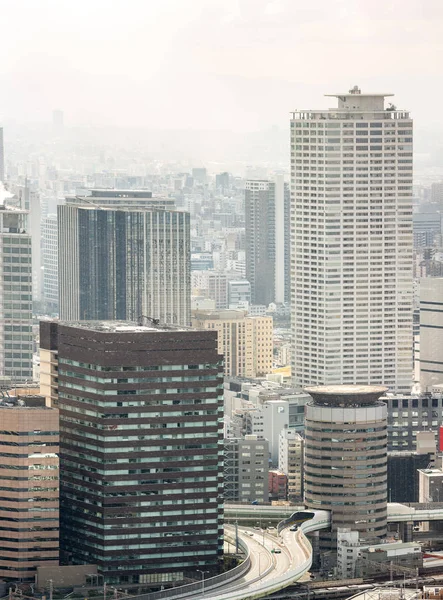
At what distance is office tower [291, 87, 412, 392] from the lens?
9725 cm

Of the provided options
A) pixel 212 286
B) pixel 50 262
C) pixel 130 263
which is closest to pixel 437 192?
pixel 212 286

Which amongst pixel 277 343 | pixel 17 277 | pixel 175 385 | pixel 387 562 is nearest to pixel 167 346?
pixel 175 385

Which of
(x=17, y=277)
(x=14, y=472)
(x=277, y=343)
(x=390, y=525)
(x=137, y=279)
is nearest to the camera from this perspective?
(x=14, y=472)

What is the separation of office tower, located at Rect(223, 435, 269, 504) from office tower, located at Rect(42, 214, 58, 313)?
2531cm

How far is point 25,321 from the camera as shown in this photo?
81438 millimetres

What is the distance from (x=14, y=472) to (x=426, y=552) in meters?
13.9

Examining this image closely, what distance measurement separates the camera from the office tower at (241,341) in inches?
4183

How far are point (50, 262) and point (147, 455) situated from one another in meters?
46.5

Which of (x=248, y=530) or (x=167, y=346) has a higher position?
(x=167, y=346)

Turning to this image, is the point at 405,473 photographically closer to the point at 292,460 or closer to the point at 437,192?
the point at 292,460

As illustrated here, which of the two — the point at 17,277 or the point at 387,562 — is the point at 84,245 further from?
the point at 387,562

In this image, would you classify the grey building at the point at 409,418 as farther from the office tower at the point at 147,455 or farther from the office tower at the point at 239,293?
the office tower at the point at 239,293

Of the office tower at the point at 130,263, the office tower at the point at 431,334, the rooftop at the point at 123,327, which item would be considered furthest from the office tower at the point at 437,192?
the rooftop at the point at 123,327

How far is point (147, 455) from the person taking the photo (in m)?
59.9
